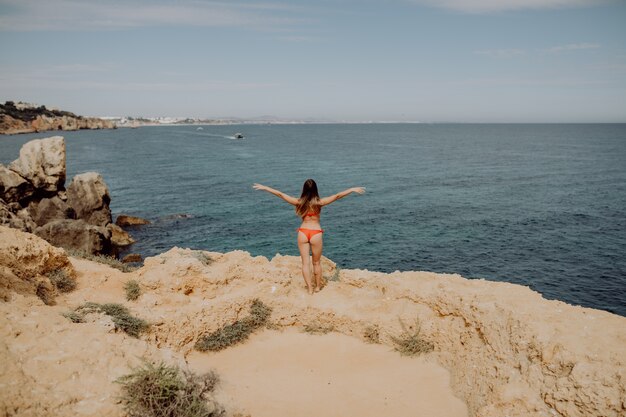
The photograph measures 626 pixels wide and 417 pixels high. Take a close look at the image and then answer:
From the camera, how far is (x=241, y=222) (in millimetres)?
31594

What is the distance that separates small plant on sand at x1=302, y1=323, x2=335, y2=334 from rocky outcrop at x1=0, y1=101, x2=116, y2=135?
151 meters

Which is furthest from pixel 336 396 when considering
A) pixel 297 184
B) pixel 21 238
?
pixel 297 184

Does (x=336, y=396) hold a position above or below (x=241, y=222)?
above

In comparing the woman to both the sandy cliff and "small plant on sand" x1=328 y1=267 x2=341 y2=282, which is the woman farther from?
the sandy cliff

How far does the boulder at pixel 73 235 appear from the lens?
23359 mm

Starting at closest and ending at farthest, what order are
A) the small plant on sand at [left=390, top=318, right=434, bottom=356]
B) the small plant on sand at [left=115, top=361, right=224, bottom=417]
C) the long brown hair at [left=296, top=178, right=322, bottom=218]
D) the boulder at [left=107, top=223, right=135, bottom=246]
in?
the small plant on sand at [left=115, top=361, right=224, bottom=417] < the small plant on sand at [left=390, top=318, right=434, bottom=356] < the long brown hair at [left=296, top=178, right=322, bottom=218] < the boulder at [left=107, top=223, right=135, bottom=246]

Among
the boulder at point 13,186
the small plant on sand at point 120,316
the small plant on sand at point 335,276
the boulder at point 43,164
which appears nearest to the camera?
the small plant on sand at point 120,316

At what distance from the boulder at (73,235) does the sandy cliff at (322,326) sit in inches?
578

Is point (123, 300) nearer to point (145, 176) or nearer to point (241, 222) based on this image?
point (241, 222)

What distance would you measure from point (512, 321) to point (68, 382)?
6905 mm

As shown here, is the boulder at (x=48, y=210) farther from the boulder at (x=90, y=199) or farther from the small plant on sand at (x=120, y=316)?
the small plant on sand at (x=120, y=316)

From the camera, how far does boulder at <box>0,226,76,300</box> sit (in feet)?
23.5

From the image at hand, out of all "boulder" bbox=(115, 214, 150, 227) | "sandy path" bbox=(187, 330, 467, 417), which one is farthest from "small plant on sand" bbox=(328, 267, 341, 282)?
"boulder" bbox=(115, 214, 150, 227)

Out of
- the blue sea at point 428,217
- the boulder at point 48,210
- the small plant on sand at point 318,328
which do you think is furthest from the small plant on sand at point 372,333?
the boulder at point 48,210
